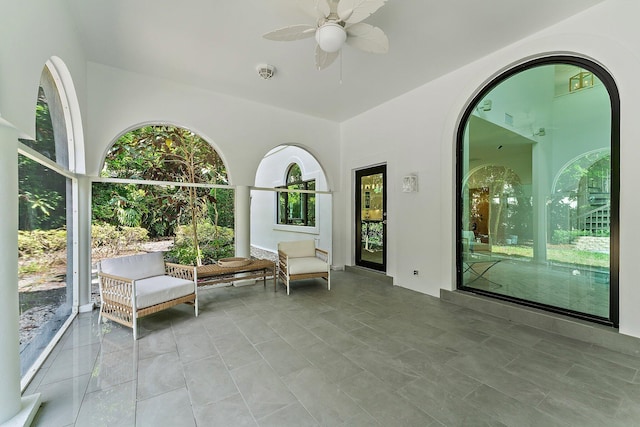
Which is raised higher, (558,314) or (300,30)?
(300,30)

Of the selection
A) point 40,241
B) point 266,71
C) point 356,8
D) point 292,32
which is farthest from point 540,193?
point 40,241

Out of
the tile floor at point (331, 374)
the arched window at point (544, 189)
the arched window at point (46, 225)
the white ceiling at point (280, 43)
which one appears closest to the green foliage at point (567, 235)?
the arched window at point (544, 189)

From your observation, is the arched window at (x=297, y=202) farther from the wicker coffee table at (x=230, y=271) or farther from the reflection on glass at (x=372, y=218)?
the wicker coffee table at (x=230, y=271)

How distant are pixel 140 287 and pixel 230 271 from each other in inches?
47.0

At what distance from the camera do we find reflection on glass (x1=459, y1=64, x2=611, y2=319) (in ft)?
9.42

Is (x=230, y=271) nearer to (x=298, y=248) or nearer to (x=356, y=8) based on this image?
(x=298, y=248)

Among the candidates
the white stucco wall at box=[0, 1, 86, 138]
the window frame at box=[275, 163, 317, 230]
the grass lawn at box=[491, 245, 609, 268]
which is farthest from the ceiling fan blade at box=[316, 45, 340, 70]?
the window frame at box=[275, 163, 317, 230]

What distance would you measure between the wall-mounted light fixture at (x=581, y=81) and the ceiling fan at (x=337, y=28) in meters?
2.27

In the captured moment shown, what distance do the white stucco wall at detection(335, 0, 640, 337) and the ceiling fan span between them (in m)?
1.89

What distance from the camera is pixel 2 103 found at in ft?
4.90

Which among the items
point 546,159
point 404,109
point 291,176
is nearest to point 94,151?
point 291,176

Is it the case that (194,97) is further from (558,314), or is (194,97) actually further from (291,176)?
(558,314)

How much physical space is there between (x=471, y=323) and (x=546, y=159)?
219cm

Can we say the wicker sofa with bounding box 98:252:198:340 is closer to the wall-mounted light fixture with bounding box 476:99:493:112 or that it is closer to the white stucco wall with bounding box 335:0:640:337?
the white stucco wall with bounding box 335:0:640:337
